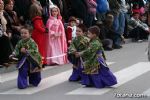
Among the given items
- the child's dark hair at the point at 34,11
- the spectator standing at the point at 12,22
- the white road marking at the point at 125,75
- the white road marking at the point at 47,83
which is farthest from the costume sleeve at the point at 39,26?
the white road marking at the point at 125,75

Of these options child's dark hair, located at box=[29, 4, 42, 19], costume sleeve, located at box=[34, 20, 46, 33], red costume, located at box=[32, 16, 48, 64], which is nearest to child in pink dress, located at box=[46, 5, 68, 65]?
red costume, located at box=[32, 16, 48, 64]

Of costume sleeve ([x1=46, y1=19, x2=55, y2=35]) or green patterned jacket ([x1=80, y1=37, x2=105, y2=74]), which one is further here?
costume sleeve ([x1=46, y1=19, x2=55, y2=35])

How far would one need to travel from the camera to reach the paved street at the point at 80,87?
941cm

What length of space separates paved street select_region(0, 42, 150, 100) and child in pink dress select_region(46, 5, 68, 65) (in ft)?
1.52

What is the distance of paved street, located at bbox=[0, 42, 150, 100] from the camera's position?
941 centimetres

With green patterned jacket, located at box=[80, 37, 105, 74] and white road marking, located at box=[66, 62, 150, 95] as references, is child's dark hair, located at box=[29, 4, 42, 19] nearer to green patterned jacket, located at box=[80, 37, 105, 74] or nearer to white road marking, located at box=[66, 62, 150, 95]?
white road marking, located at box=[66, 62, 150, 95]

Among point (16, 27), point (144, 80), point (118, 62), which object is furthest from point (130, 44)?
point (144, 80)

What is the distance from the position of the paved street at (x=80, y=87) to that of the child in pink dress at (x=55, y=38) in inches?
18.2

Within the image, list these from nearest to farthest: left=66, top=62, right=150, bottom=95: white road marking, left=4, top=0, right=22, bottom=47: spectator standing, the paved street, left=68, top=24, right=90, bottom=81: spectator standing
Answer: the paved street → left=66, top=62, right=150, bottom=95: white road marking → left=68, top=24, right=90, bottom=81: spectator standing → left=4, top=0, right=22, bottom=47: spectator standing

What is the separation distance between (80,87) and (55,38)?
150 inches

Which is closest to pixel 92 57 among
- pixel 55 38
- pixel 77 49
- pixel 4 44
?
pixel 77 49

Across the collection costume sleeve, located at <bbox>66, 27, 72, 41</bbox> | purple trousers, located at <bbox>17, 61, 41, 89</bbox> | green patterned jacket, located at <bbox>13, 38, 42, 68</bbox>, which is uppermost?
green patterned jacket, located at <bbox>13, 38, 42, 68</bbox>

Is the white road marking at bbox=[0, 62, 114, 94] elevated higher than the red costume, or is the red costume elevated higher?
the red costume

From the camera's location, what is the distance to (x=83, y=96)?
9.40m
